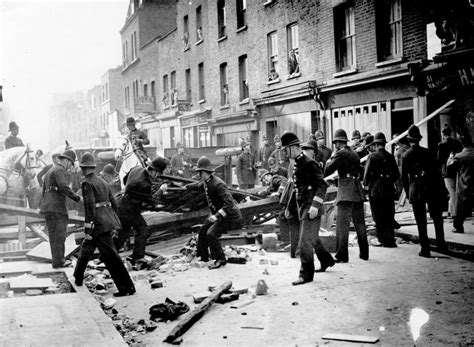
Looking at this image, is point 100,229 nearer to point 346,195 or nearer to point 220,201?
point 220,201

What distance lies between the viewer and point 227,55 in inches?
1060

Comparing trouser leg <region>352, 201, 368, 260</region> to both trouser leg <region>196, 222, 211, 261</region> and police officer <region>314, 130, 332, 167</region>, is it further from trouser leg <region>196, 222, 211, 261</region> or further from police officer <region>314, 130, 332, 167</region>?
police officer <region>314, 130, 332, 167</region>

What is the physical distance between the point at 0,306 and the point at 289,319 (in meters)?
3.46

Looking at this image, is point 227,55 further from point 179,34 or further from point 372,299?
point 372,299

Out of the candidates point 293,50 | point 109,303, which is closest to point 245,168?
point 293,50

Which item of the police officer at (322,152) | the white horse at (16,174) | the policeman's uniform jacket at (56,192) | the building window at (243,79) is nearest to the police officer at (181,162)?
the police officer at (322,152)

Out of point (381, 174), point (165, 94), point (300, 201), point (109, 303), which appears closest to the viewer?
point (109, 303)

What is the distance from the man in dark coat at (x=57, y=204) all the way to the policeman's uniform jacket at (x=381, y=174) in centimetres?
525

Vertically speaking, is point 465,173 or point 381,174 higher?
point 381,174

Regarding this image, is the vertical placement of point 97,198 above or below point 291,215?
above

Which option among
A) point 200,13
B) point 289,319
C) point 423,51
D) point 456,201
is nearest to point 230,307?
point 289,319

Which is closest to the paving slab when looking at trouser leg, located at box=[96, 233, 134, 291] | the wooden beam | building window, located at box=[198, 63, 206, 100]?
the wooden beam

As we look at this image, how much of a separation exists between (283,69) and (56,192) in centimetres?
1421

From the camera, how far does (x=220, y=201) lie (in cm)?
930
